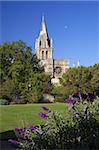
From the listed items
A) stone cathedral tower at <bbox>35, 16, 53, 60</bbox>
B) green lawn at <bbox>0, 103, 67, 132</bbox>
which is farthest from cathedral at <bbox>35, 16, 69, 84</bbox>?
green lawn at <bbox>0, 103, 67, 132</bbox>

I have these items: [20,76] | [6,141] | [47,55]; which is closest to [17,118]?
[6,141]

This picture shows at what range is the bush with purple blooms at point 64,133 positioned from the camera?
5055mm

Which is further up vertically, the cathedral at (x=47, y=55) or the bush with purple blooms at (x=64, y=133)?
the cathedral at (x=47, y=55)

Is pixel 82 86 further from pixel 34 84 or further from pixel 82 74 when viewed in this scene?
pixel 34 84

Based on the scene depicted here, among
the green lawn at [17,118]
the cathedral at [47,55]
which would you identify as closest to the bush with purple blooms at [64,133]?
the green lawn at [17,118]

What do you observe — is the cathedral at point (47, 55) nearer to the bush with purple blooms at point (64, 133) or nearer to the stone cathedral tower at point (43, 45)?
the stone cathedral tower at point (43, 45)

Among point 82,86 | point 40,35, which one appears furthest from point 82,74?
point 40,35

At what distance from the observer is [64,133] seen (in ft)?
17.2

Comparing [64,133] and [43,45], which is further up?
[43,45]

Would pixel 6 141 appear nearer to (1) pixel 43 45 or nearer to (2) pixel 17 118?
(2) pixel 17 118

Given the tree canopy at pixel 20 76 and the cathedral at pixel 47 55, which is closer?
the tree canopy at pixel 20 76

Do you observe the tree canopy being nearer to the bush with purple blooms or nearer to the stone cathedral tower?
the bush with purple blooms

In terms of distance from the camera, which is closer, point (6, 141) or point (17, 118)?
point (6, 141)

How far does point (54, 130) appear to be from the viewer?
5.28 meters
